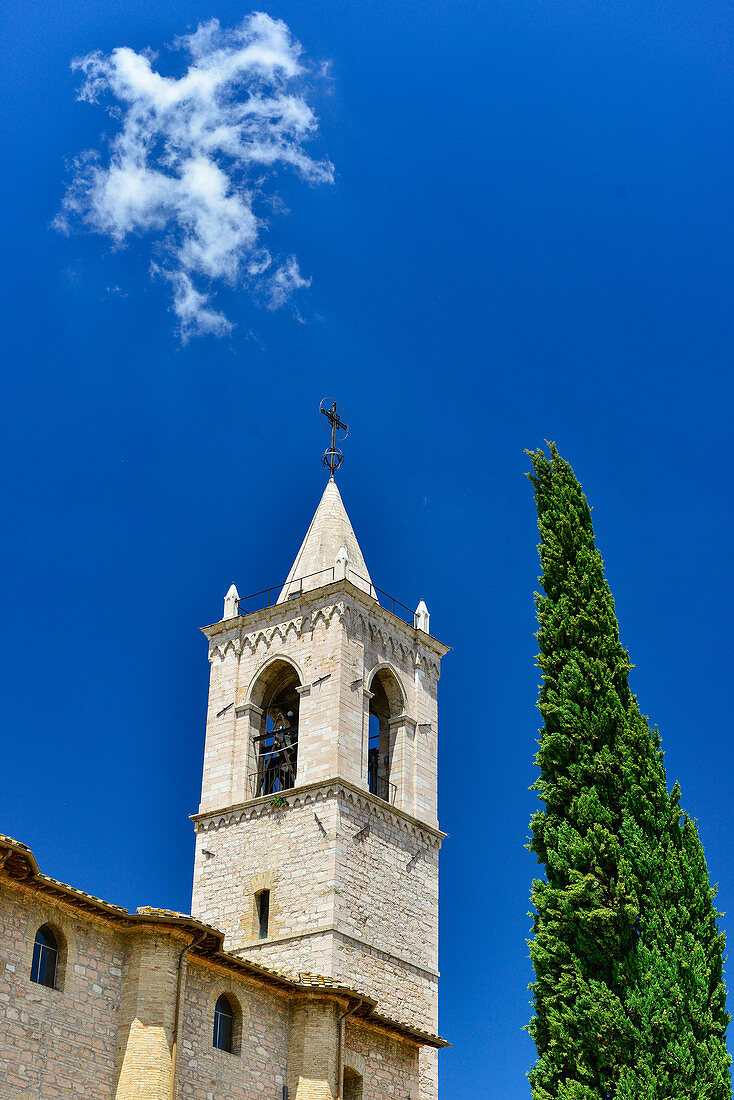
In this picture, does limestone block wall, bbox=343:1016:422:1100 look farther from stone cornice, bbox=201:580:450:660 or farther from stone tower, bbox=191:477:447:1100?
stone cornice, bbox=201:580:450:660

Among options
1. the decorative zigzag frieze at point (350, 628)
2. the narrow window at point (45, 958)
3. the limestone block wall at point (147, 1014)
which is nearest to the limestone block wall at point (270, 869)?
the decorative zigzag frieze at point (350, 628)

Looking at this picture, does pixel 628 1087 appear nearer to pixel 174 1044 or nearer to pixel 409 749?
pixel 174 1044

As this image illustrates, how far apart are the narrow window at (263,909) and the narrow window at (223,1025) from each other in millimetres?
6347

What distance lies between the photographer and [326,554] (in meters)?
37.8

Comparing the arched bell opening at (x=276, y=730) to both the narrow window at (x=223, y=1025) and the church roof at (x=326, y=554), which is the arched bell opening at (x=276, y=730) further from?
the narrow window at (x=223, y=1025)

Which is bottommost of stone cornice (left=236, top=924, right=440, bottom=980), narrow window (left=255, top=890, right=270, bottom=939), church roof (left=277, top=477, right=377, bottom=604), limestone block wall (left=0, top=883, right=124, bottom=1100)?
limestone block wall (left=0, top=883, right=124, bottom=1100)

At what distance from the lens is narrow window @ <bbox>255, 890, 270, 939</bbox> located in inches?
1264

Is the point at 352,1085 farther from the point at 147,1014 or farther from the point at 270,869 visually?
the point at 147,1014

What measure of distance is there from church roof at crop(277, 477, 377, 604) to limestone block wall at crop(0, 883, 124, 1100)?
1478cm

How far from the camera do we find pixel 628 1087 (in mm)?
21406

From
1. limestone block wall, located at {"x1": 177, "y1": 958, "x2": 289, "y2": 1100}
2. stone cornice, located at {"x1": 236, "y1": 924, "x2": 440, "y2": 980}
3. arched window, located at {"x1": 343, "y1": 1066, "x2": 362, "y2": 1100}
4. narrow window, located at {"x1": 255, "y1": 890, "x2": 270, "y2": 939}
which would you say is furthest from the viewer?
narrow window, located at {"x1": 255, "y1": 890, "x2": 270, "y2": 939}

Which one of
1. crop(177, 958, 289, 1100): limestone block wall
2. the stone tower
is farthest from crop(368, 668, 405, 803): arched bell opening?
crop(177, 958, 289, 1100): limestone block wall

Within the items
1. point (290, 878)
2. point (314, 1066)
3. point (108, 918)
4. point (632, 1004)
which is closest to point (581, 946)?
point (632, 1004)

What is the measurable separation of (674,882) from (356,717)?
12270mm
